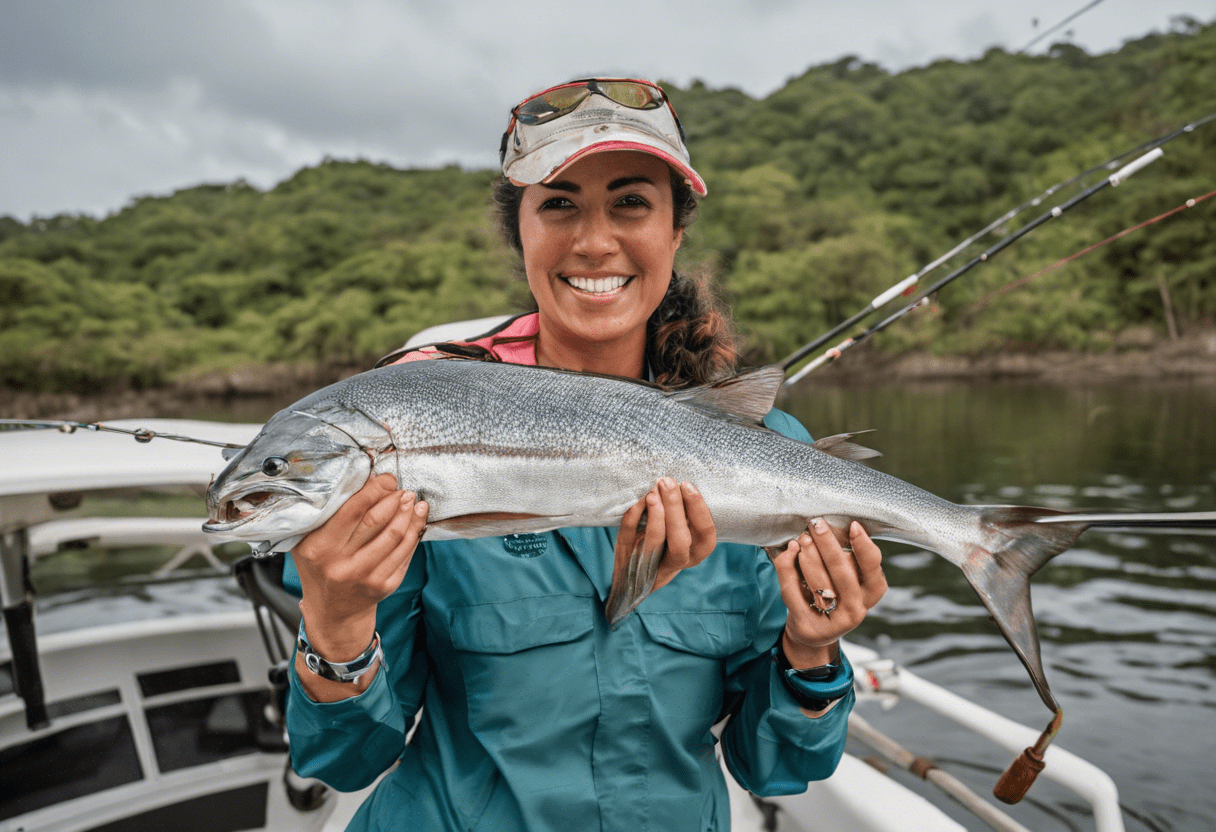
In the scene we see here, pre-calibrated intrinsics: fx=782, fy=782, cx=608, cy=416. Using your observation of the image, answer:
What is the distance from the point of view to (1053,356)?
160ft

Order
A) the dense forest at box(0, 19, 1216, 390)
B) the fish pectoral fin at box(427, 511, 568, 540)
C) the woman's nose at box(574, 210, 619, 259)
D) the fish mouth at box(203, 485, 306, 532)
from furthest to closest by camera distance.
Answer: the dense forest at box(0, 19, 1216, 390), the woman's nose at box(574, 210, 619, 259), the fish pectoral fin at box(427, 511, 568, 540), the fish mouth at box(203, 485, 306, 532)

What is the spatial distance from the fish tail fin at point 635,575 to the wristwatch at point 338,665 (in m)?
0.59

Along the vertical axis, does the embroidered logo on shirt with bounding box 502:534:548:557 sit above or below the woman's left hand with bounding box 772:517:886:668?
above

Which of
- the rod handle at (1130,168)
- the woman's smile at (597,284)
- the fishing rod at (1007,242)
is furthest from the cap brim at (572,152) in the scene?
the rod handle at (1130,168)

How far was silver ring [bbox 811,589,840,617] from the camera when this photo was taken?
201cm

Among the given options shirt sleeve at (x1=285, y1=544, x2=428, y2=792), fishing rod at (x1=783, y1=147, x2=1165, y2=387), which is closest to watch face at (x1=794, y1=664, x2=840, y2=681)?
shirt sleeve at (x1=285, y1=544, x2=428, y2=792)

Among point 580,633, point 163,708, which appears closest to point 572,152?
point 580,633

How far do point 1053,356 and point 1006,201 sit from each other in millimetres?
18261

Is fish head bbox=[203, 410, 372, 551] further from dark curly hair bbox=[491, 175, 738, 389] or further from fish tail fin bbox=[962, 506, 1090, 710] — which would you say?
fish tail fin bbox=[962, 506, 1090, 710]

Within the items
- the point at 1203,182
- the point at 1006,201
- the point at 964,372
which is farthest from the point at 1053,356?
the point at 1006,201

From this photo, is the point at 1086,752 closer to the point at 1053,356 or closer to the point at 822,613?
the point at 822,613

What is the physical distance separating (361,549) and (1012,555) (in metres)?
1.65

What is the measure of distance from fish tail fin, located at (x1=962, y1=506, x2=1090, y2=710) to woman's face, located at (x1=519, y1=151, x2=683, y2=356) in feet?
3.72

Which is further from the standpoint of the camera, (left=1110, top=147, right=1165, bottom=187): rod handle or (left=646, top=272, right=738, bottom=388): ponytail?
(left=1110, top=147, right=1165, bottom=187): rod handle
